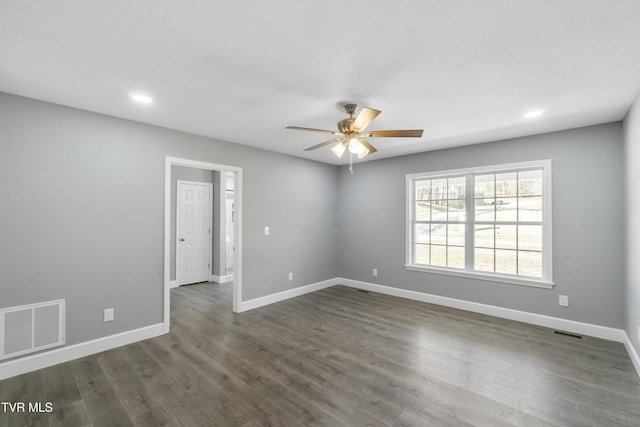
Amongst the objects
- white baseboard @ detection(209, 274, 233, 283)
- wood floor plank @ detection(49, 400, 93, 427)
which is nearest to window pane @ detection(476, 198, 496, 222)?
wood floor plank @ detection(49, 400, 93, 427)

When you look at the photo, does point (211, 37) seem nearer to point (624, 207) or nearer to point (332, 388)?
point (332, 388)

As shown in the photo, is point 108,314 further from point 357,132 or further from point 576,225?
point 576,225

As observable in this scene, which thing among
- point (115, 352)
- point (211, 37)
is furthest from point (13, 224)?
point (211, 37)

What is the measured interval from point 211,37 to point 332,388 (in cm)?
279

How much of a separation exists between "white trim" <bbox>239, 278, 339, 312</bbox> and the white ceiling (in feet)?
9.17

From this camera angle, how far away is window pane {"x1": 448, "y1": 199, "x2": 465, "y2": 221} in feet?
15.1

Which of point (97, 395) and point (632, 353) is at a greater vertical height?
point (632, 353)

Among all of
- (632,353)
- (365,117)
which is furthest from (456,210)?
(365,117)

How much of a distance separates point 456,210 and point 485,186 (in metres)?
0.56

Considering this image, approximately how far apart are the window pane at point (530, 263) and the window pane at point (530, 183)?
0.84 meters

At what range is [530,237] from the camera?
3961 mm

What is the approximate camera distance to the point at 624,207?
3.23 meters

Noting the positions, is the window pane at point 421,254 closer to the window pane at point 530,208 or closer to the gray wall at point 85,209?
the window pane at point 530,208

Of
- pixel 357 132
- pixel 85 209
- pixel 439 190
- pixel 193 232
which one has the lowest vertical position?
pixel 193 232
